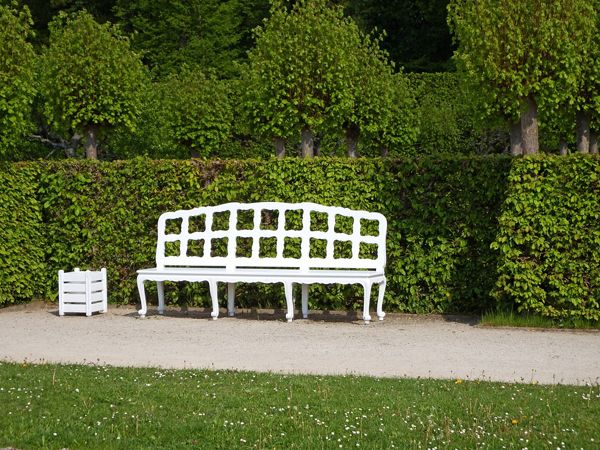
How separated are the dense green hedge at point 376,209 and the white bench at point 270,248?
0.93 ft

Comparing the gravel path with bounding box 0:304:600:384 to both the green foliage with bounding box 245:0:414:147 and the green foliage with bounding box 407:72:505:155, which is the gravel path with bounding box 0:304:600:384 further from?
the green foliage with bounding box 407:72:505:155

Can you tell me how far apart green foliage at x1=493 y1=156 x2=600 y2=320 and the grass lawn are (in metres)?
3.69

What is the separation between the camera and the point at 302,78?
17703 mm

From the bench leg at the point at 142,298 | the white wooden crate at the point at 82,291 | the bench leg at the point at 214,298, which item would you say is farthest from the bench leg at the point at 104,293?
the bench leg at the point at 214,298

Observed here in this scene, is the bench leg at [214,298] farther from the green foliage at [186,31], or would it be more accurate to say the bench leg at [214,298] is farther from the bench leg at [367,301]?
the green foliage at [186,31]

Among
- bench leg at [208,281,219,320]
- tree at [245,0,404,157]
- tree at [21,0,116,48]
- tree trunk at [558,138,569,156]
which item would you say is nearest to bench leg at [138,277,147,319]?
bench leg at [208,281,219,320]

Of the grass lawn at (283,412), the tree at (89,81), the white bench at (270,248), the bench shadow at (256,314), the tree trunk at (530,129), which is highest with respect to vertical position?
the tree at (89,81)

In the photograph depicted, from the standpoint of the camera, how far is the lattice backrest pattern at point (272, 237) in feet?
37.4

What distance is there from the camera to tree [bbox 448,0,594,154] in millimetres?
13109

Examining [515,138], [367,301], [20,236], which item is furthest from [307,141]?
[367,301]

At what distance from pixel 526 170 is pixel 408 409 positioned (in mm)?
5217

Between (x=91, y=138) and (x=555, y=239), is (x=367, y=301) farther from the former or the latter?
(x=91, y=138)

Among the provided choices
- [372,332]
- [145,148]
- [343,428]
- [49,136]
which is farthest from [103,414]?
[49,136]

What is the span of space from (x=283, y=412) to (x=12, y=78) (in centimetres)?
893
